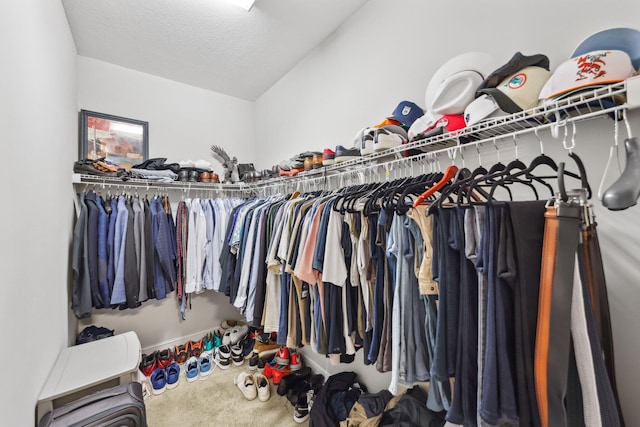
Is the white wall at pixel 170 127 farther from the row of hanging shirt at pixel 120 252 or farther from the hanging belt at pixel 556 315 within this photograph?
the hanging belt at pixel 556 315

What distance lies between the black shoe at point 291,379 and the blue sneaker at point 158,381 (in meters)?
0.93

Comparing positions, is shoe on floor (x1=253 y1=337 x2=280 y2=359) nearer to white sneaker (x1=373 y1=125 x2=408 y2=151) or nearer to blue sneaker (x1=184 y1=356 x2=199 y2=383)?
blue sneaker (x1=184 y1=356 x2=199 y2=383)

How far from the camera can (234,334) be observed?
257 centimetres

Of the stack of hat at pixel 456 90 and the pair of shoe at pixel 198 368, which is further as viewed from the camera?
the pair of shoe at pixel 198 368

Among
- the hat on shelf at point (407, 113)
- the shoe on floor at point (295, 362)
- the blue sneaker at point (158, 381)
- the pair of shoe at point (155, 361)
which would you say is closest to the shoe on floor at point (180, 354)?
the pair of shoe at point (155, 361)

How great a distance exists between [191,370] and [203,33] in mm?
2785

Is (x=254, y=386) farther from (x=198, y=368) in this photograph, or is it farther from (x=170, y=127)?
(x=170, y=127)

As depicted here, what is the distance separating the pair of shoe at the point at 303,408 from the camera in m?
1.66

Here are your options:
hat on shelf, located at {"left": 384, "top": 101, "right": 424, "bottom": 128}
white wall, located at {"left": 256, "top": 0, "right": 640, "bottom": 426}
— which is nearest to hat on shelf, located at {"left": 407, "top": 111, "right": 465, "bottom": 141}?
hat on shelf, located at {"left": 384, "top": 101, "right": 424, "bottom": 128}

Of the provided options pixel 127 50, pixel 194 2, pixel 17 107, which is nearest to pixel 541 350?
pixel 17 107

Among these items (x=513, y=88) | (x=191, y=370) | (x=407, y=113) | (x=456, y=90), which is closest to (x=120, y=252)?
(x=191, y=370)

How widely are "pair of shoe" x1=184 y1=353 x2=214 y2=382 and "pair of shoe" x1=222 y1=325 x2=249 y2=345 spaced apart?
24 cm

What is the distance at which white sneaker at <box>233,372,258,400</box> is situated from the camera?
6.15 feet

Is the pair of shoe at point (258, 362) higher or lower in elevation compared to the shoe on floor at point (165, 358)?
lower
